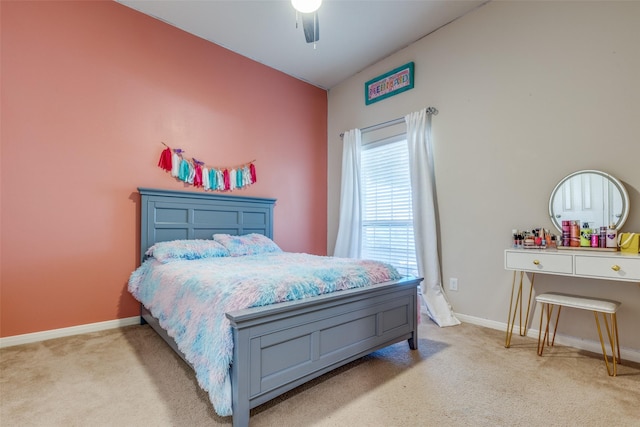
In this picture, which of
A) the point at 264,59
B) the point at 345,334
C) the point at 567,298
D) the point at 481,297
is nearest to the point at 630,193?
the point at 567,298

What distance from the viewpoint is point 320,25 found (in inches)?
128

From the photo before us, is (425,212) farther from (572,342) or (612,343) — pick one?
(612,343)

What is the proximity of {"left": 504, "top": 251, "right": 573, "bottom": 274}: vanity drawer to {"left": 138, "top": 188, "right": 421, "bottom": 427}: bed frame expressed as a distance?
0.76 meters

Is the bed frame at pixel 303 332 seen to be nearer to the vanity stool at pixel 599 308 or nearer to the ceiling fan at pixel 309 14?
the vanity stool at pixel 599 308

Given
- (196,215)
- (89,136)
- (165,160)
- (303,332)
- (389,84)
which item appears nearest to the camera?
(303,332)

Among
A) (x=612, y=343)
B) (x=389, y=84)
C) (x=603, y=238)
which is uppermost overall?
(x=389, y=84)

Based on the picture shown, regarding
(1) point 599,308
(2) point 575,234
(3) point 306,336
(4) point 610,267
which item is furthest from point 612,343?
(3) point 306,336

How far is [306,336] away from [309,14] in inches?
76.8

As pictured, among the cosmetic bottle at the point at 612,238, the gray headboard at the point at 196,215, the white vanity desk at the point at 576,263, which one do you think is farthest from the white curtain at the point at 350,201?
the cosmetic bottle at the point at 612,238

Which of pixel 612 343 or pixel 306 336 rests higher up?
pixel 306 336

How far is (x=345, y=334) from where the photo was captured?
6.29ft

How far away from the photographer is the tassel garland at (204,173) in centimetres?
326

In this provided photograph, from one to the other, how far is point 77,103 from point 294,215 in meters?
2.56

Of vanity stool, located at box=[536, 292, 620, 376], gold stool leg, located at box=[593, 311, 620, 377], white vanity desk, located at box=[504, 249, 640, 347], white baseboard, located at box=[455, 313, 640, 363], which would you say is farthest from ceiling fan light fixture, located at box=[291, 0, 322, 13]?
white baseboard, located at box=[455, 313, 640, 363]
